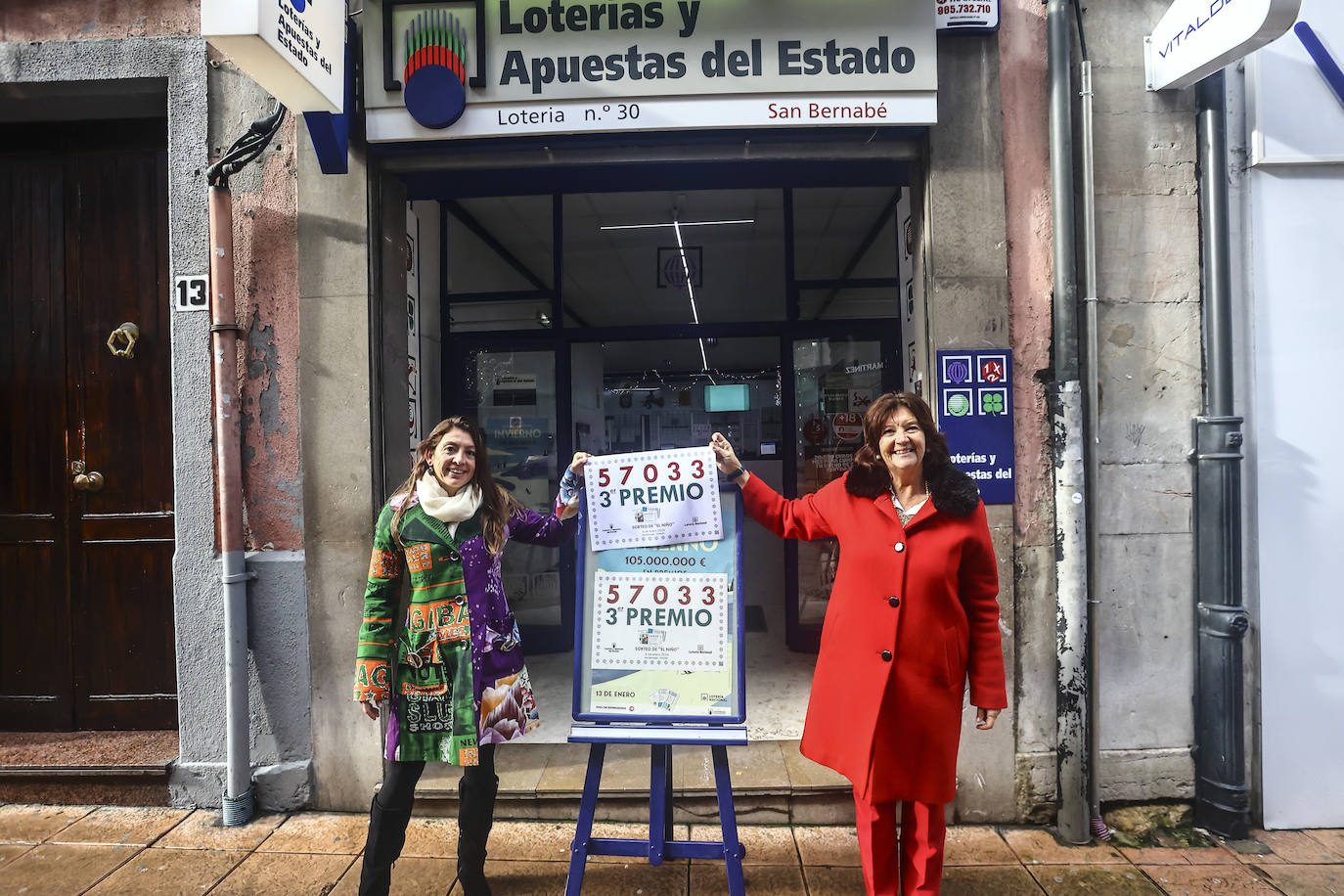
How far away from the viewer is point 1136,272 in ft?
10.8

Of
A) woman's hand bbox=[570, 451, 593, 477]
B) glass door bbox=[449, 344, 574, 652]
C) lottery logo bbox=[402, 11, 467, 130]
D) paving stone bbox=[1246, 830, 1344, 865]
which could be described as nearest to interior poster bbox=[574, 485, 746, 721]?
woman's hand bbox=[570, 451, 593, 477]

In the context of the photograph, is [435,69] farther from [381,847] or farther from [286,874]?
[286,874]

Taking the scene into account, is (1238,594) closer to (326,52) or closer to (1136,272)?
(1136,272)

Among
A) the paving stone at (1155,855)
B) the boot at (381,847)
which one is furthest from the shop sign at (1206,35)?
the boot at (381,847)

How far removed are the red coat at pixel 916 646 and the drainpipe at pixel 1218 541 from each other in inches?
63.1

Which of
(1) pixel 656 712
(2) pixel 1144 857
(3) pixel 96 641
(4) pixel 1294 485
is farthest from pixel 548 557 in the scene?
(4) pixel 1294 485

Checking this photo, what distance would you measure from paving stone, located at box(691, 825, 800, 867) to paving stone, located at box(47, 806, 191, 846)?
2.54 meters

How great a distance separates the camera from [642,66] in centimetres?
326

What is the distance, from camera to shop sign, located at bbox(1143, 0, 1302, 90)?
259 cm

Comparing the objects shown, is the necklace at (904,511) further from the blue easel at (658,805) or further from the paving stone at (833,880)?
the paving stone at (833,880)

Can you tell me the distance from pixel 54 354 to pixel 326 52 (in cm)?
241

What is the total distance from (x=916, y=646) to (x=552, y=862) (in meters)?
1.86

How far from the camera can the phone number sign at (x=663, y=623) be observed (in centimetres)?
247

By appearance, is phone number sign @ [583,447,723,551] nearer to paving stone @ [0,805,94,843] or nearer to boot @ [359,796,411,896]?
boot @ [359,796,411,896]
